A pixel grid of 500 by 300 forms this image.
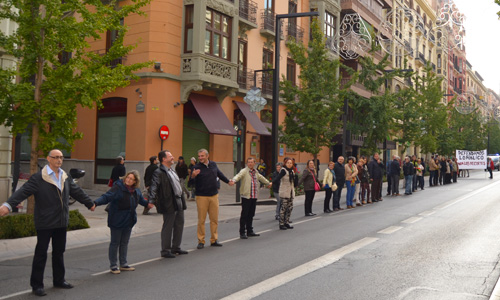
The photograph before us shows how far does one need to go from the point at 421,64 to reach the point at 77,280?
58.9 m

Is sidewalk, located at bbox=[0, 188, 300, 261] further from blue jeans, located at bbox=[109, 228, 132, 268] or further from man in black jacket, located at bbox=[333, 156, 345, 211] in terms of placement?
blue jeans, located at bbox=[109, 228, 132, 268]

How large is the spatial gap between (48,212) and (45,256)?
1.86ft

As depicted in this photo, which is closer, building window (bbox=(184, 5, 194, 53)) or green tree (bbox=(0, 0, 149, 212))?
green tree (bbox=(0, 0, 149, 212))

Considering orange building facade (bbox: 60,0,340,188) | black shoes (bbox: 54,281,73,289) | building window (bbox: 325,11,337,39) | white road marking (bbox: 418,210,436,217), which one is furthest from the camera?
building window (bbox: 325,11,337,39)

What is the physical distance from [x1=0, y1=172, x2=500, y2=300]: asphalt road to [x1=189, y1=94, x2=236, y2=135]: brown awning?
10454mm

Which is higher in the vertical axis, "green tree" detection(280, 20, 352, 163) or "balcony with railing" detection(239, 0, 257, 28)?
"balcony with railing" detection(239, 0, 257, 28)

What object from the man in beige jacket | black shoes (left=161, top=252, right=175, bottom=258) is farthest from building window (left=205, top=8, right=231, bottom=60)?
black shoes (left=161, top=252, right=175, bottom=258)

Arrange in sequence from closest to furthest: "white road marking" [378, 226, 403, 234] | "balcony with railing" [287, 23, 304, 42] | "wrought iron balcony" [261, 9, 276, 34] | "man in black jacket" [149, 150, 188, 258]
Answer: "man in black jacket" [149, 150, 188, 258] < "white road marking" [378, 226, 403, 234] < "wrought iron balcony" [261, 9, 276, 34] < "balcony with railing" [287, 23, 304, 42]

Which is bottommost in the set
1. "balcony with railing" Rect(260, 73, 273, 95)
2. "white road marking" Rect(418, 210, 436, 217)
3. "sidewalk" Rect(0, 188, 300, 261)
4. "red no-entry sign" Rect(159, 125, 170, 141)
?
"sidewalk" Rect(0, 188, 300, 261)

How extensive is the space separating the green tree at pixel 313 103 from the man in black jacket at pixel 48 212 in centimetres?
1930

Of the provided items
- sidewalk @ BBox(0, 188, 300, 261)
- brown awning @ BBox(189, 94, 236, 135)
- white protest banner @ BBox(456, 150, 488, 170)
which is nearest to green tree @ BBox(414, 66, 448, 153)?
white protest banner @ BBox(456, 150, 488, 170)

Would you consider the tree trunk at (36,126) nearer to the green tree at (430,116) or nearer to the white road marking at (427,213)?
the white road marking at (427,213)

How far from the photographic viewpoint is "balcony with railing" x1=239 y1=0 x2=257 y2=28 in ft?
85.3

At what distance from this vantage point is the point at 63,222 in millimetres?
6547
